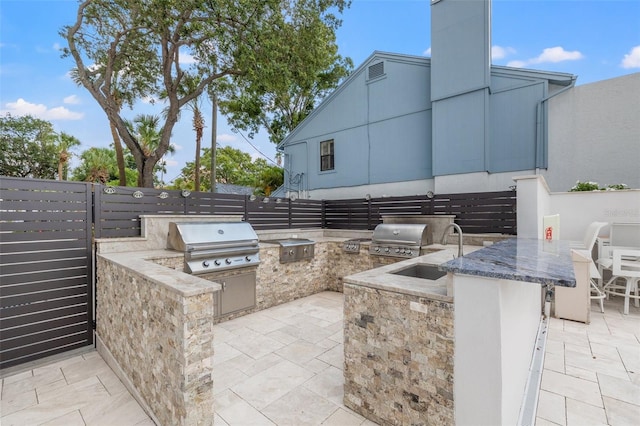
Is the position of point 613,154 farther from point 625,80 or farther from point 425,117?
point 425,117

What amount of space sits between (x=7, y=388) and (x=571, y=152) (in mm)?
9222

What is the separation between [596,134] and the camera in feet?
18.0

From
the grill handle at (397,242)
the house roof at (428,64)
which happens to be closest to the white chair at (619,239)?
the grill handle at (397,242)

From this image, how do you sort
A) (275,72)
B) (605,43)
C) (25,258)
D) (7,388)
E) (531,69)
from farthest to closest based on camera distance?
1. (275,72)
2. (531,69)
3. (605,43)
4. (25,258)
5. (7,388)

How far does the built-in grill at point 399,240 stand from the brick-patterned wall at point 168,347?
3754 mm

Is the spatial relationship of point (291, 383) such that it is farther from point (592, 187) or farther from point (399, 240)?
point (592, 187)

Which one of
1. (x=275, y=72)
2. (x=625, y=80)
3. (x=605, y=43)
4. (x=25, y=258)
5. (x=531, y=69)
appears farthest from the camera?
(x=275, y=72)

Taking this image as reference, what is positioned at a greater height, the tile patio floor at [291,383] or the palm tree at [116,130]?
the palm tree at [116,130]

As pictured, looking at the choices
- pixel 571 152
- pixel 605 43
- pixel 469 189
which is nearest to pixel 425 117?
pixel 469 189

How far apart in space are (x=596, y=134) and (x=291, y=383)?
7.21 metres

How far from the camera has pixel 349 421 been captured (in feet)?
6.80

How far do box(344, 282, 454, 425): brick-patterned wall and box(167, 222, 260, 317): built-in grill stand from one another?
7.89 feet

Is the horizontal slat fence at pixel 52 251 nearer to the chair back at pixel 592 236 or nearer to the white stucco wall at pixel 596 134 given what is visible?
the chair back at pixel 592 236

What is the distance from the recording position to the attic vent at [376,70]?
25.9 ft
